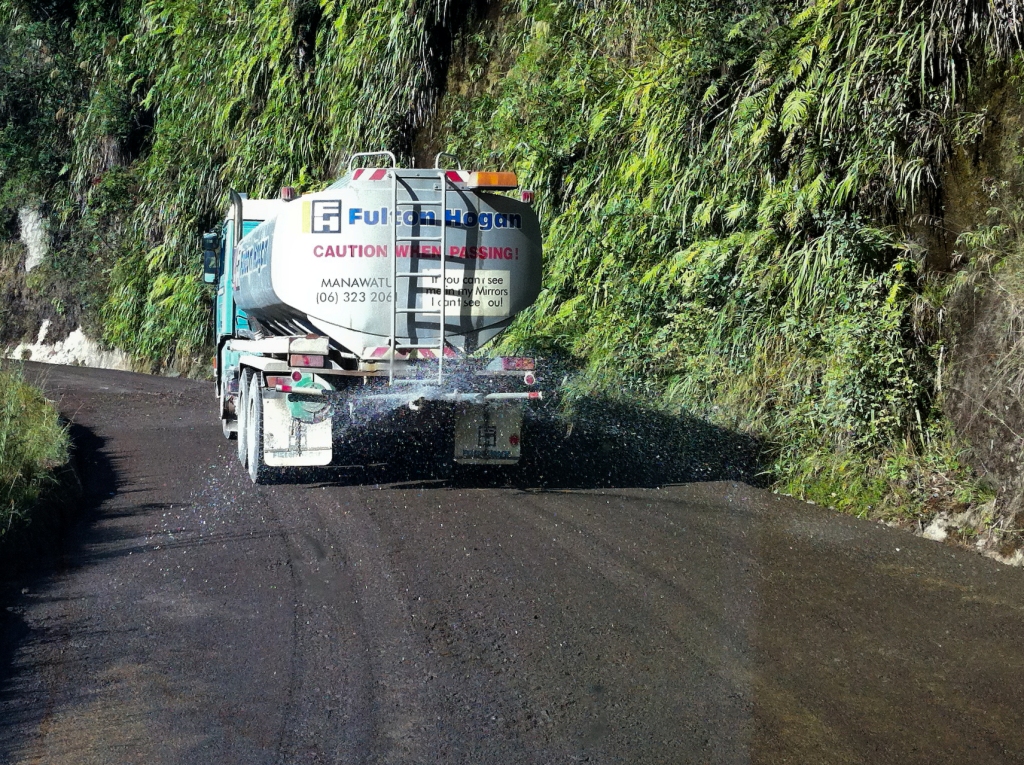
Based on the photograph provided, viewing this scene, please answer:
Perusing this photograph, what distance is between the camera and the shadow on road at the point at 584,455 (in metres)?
10.2

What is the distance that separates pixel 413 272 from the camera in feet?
31.1

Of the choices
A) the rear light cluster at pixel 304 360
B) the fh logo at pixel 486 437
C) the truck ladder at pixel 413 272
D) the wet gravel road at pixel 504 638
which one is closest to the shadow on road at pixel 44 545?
the wet gravel road at pixel 504 638

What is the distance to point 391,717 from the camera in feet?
14.5

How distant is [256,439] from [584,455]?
3.50m

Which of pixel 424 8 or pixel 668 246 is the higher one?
pixel 424 8

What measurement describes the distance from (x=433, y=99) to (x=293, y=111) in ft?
14.0

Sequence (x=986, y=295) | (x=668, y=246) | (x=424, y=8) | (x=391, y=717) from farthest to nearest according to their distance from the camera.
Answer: (x=424, y=8), (x=668, y=246), (x=986, y=295), (x=391, y=717)

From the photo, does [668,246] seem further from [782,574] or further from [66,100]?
[66,100]

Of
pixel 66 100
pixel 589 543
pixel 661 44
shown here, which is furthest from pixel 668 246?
pixel 66 100

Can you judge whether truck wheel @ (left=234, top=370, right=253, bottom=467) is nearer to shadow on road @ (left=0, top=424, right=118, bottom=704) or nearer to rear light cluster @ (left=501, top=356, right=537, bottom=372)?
shadow on road @ (left=0, top=424, right=118, bottom=704)

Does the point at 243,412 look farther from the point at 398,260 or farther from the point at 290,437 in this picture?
the point at 398,260

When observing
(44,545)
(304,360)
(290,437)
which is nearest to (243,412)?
(290,437)

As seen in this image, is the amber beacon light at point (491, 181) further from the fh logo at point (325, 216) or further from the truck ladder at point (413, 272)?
the fh logo at point (325, 216)

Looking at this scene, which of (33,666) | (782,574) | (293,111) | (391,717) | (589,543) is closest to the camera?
(391,717)
